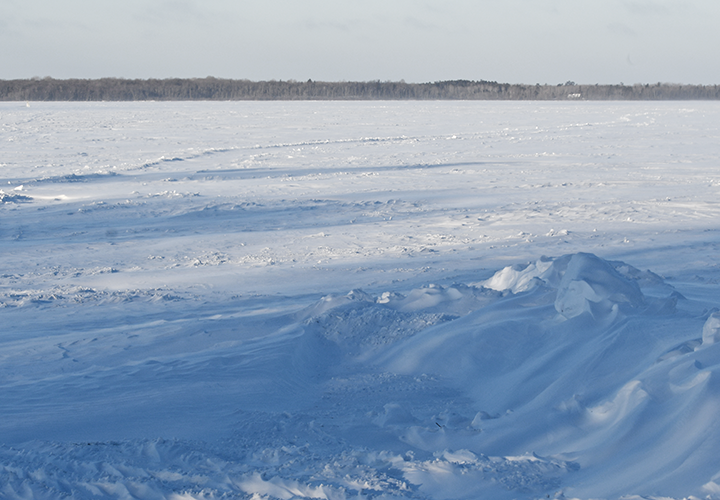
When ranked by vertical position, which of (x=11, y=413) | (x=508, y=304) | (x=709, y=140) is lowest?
(x=11, y=413)

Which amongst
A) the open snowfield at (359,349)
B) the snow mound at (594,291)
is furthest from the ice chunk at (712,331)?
the snow mound at (594,291)

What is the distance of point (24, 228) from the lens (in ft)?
21.1

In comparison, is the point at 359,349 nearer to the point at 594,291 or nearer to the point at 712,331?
the point at 594,291

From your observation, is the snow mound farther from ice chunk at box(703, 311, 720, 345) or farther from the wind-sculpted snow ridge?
ice chunk at box(703, 311, 720, 345)

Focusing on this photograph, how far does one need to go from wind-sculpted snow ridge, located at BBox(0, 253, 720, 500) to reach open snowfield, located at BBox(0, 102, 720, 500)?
0.01 metres

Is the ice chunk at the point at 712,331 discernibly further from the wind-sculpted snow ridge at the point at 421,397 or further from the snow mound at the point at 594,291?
the snow mound at the point at 594,291

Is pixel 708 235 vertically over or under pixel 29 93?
under

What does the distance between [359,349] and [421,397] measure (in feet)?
1.88

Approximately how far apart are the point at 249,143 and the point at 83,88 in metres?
37.8

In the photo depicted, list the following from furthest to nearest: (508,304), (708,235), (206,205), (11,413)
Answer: (206,205), (708,235), (508,304), (11,413)

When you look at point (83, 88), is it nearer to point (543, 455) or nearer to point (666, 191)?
point (666, 191)

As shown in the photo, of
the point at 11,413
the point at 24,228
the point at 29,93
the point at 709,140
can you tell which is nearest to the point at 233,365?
the point at 11,413

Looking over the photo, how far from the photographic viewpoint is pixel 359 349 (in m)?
3.36

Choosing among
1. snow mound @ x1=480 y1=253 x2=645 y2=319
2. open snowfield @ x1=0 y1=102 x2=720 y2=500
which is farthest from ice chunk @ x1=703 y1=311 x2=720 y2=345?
snow mound @ x1=480 y1=253 x2=645 y2=319
